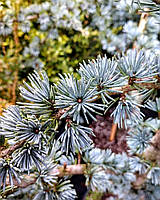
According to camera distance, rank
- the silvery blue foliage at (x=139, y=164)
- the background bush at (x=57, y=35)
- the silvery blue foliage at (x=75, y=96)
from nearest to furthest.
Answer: the silvery blue foliage at (x=75, y=96), the silvery blue foliage at (x=139, y=164), the background bush at (x=57, y=35)

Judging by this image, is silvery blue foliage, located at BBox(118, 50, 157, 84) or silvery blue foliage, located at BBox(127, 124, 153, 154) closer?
silvery blue foliage, located at BBox(118, 50, 157, 84)

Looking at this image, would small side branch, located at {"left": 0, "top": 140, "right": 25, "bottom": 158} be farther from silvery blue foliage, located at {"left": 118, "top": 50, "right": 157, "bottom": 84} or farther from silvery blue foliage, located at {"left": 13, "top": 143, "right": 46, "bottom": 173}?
silvery blue foliage, located at {"left": 118, "top": 50, "right": 157, "bottom": 84}

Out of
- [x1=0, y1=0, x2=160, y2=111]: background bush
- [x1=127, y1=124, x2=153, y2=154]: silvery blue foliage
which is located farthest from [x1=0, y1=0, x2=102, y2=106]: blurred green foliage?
[x1=127, y1=124, x2=153, y2=154]: silvery blue foliage

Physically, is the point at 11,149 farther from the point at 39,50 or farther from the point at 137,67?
the point at 39,50

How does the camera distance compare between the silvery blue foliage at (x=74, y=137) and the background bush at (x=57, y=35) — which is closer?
the silvery blue foliage at (x=74, y=137)

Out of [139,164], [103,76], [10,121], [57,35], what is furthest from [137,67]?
[57,35]

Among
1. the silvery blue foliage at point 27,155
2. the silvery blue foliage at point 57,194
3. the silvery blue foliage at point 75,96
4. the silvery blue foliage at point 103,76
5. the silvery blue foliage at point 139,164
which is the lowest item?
the silvery blue foliage at point 57,194

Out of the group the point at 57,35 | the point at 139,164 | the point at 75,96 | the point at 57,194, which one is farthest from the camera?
the point at 57,35

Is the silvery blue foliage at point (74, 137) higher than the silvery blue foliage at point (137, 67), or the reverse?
the silvery blue foliage at point (137, 67)

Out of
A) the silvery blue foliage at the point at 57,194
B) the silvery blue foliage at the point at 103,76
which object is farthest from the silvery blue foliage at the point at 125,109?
the silvery blue foliage at the point at 57,194

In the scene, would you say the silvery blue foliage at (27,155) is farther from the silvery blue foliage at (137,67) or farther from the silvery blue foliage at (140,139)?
the silvery blue foliage at (140,139)

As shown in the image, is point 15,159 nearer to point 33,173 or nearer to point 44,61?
point 33,173

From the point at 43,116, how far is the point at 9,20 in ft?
1.72

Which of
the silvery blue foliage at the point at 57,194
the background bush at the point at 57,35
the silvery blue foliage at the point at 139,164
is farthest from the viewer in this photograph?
the background bush at the point at 57,35
